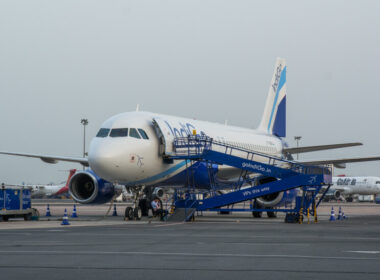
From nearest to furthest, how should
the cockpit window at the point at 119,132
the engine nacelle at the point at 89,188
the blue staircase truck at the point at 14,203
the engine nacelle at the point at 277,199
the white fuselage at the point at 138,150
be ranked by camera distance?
1. the white fuselage at the point at 138,150
2. the cockpit window at the point at 119,132
3. the blue staircase truck at the point at 14,203
4. the engine nacelle at the point at 277,199
5. the engine nacelle at the point at 89,188

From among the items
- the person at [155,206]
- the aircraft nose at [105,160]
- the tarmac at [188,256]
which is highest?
the aircraft nose at [105,160]

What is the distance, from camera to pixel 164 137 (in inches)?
Answer: 966

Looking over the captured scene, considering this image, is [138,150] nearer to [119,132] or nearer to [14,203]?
[119,132]

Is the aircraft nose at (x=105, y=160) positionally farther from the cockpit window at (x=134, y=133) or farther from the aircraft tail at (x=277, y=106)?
the aircraft tail at (x=277, y=106)

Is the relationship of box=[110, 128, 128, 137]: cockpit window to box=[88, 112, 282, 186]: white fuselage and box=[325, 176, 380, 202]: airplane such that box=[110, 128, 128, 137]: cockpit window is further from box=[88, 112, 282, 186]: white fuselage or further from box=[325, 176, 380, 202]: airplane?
box=[325, 176, 380, 202]: airplane

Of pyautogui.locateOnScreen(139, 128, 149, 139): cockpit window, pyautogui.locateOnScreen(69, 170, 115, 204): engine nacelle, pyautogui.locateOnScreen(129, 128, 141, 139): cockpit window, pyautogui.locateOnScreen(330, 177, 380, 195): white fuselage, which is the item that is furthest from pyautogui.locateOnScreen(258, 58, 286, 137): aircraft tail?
pyautogui.locateOnScreen(330, 177, 380, 195): white fuselage

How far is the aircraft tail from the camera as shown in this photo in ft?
124

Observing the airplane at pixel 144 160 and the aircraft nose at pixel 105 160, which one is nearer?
the aircraft nose at pixel 105 160

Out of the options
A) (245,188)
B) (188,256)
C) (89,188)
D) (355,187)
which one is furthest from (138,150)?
(355,187)

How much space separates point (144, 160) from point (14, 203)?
5.49 metres

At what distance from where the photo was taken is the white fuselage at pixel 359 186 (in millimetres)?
83875

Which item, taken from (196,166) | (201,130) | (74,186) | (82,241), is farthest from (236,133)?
(82,241)

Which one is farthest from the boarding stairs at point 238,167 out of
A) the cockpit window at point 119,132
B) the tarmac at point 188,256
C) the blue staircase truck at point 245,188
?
the tarmac at point 188,256

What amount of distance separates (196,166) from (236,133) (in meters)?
6.30
